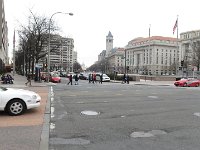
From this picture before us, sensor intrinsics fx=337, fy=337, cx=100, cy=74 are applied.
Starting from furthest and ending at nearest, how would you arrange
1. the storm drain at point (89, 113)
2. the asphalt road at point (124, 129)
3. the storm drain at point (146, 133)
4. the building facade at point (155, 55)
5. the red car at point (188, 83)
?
the building facade at point (155, 55)
the red car at point (188, 83)
the storm drain at point (89, 113)
the storm drain at point (146, 133)
the asphalt road at point (124, 129)

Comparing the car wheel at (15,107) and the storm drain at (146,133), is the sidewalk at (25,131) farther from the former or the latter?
the storm drain at (146,133)

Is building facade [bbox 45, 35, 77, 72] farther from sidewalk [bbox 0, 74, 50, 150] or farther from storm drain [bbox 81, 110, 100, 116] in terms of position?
sidewalk [bbox 0, 74, 50, 150]

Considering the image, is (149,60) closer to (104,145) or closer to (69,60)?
(69,60)

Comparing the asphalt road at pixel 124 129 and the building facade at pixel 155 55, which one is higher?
the building facade at pixel 155 55

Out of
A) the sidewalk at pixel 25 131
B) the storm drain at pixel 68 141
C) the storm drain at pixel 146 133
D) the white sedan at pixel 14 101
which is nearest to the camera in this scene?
Answer: the sidewalk at pixel 25 131

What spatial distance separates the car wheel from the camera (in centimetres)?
1194

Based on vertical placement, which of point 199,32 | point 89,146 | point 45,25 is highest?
point 199,32

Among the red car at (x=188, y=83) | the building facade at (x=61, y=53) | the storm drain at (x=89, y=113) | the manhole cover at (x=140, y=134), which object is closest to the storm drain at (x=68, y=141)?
the manhole cover at (x=140, y=134)

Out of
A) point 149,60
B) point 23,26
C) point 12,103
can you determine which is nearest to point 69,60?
point 149,60

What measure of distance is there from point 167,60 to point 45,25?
4902 inches

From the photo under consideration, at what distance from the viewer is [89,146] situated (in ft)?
25.0

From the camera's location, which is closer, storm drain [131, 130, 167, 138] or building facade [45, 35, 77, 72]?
storm drain [131, 130, 167, 138]

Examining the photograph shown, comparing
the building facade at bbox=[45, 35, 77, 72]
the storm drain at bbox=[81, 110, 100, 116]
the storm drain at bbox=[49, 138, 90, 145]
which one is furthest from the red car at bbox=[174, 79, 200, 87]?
the storm drain at bbox=[49, 138, 90, 145]

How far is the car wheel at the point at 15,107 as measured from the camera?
11941 mm
